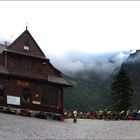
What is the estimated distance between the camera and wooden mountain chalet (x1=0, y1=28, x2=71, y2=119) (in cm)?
6875

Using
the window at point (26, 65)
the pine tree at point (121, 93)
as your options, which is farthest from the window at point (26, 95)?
the pine tree at point (121, 93)

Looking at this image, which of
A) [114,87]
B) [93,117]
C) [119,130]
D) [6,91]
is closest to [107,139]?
[119,130]

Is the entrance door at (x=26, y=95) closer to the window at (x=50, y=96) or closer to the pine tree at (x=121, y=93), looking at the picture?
the window at (x=50, y=96)

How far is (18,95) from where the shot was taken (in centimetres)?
6944

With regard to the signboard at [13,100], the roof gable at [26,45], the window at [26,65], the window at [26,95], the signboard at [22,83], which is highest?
the roof gable at [26,45]

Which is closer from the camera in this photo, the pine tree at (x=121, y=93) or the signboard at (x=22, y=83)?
the signboard at (x=22, y=83)

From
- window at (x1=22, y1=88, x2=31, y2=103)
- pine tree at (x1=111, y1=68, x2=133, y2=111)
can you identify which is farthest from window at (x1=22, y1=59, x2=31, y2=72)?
pine tree at (x1=111, y1=68, x2=133, y2=111)

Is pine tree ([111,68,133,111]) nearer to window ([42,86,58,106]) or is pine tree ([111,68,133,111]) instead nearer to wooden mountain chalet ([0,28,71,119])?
wooden mountain chalet ([0,28,71,119])

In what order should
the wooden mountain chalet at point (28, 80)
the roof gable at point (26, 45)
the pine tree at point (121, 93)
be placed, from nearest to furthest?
the wooden mountain chalet at point (28, 80), the roof gable at point (26, 45), the pine tree at point (121, 93)

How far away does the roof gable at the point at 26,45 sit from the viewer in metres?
71.8

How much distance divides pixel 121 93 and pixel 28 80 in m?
28.9

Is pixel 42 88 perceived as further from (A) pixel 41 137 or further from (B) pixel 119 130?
(A) pixel 41 137

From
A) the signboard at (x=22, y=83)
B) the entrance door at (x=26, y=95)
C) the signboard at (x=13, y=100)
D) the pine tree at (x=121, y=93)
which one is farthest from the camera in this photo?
the pine tree at (x=121, y=93)

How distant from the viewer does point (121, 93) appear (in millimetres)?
A: 95562
